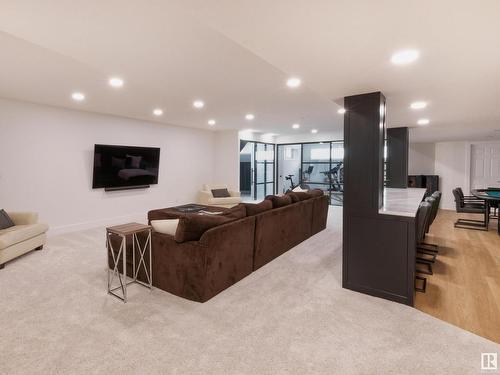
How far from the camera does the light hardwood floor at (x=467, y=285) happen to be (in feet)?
8.11

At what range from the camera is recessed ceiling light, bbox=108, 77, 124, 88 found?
3.51 m

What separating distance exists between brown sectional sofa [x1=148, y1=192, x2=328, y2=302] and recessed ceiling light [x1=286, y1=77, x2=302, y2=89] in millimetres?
1636

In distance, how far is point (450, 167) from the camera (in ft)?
30.3

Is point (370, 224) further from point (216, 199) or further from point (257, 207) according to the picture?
point (216, 199)

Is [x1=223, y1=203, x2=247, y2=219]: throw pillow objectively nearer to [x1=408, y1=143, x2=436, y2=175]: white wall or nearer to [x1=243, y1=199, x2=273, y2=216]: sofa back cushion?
[x1=243, y1=199, x2=273, y2=216]: sofa back cushion

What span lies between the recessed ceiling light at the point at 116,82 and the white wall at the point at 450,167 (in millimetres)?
9969

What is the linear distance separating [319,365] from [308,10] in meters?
2.22

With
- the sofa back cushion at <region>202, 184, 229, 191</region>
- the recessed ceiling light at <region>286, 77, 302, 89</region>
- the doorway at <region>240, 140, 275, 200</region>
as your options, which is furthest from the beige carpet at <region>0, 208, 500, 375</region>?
the doorway at <region>240, 140, 275, 200</region>

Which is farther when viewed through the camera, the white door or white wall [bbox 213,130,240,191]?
the white door

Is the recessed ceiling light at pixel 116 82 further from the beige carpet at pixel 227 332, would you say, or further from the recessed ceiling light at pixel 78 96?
the beige carpet at pixel 227 332

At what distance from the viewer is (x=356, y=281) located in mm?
3021

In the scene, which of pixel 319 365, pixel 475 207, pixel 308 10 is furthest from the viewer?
pixel 475 207

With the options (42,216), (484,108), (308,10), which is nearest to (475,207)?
(484,108)

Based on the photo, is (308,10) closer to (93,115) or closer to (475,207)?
(93,115)
